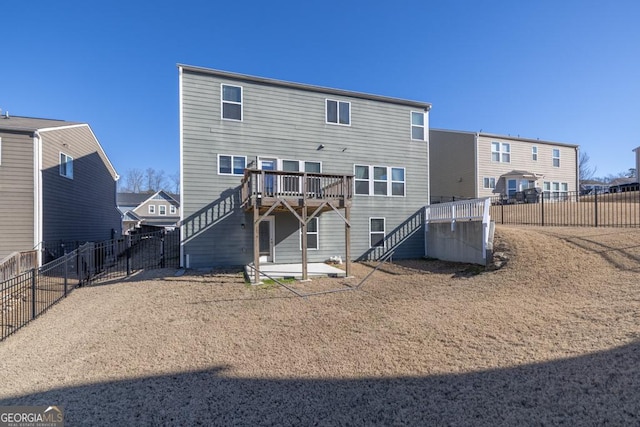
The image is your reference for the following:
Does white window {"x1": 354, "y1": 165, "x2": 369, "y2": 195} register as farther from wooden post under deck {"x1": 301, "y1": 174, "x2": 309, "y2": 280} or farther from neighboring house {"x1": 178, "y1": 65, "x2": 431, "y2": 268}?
wooden post under deck {"x1": 301, "y1": 174, "x2": 309, "y2": 280}

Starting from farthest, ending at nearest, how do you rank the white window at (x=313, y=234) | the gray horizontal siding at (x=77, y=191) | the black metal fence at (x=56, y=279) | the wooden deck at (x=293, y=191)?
1. the gray horizontal siding at (x=77, y=191)
2. the white window at (x=313, y=234)
3. the wooden deck at (x=293, y=191)
4. the black metal fence at (x=56, y=279)

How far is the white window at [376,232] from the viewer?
13.4m

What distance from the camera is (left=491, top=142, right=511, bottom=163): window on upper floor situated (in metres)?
21.3

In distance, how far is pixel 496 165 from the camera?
21.3m

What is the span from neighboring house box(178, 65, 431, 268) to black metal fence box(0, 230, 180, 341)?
9.75 ft

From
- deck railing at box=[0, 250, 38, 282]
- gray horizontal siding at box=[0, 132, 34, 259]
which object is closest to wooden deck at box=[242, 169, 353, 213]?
deck railing at box=[0, 250, 38, 282]

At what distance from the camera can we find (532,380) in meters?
3.37

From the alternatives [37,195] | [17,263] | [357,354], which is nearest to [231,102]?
[37,195]

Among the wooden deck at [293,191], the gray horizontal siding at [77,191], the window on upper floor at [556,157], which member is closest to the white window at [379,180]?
the wooden deck at [293,191]

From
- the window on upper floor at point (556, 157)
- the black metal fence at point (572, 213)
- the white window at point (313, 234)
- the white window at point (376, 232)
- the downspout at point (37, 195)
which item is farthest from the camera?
the window on upper floor at point (556, 157)

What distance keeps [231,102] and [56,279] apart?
871 cm

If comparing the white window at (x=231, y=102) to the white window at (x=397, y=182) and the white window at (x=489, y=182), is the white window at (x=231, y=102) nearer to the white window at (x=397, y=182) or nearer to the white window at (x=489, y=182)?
the white window at (x=397, y=182)

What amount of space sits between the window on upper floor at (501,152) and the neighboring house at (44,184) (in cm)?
2497

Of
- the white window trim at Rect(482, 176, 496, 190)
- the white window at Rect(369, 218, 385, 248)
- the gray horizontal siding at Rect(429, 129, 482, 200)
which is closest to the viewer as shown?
the white window at Rect(369, 218, 385, 248)
